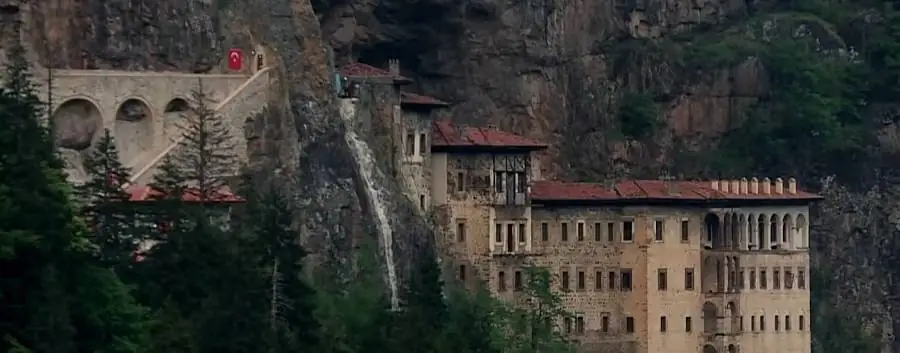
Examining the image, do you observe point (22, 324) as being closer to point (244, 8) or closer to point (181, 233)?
point (181, 233)

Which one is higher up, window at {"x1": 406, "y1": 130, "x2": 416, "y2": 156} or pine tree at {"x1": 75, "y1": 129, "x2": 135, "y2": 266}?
window at {"x1": 406, "y1": 130, "x2": 416, "y2": 156}

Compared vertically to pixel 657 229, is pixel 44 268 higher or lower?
lower

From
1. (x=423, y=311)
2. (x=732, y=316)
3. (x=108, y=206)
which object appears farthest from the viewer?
(x=732, y=316)

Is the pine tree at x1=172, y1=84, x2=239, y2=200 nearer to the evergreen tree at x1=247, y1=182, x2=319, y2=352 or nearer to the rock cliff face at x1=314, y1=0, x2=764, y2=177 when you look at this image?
the evergreen tree at x1=247, y1=182, x2=319, y2=352

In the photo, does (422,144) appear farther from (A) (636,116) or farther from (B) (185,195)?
(A) (636,116)

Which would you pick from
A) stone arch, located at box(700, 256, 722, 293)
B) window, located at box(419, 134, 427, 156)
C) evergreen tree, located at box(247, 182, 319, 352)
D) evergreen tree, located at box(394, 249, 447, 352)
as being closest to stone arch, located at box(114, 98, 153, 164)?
evergreen tree, located at box(247, 182, 319, 352)

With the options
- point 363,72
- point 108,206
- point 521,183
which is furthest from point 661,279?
point 108,206

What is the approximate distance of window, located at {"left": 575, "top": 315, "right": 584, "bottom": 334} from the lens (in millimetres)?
137125

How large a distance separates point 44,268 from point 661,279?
5206cm

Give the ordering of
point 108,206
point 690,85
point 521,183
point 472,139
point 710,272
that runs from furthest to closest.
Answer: point 690,85 → point 710,272 → point 521,183 → point 472,139 → point 108,206

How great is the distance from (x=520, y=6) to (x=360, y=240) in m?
28.2

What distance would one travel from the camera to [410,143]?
128750 mm

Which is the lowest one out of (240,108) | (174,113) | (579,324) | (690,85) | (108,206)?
(579,324)

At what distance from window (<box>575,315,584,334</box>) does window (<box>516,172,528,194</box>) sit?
603 centimetres
